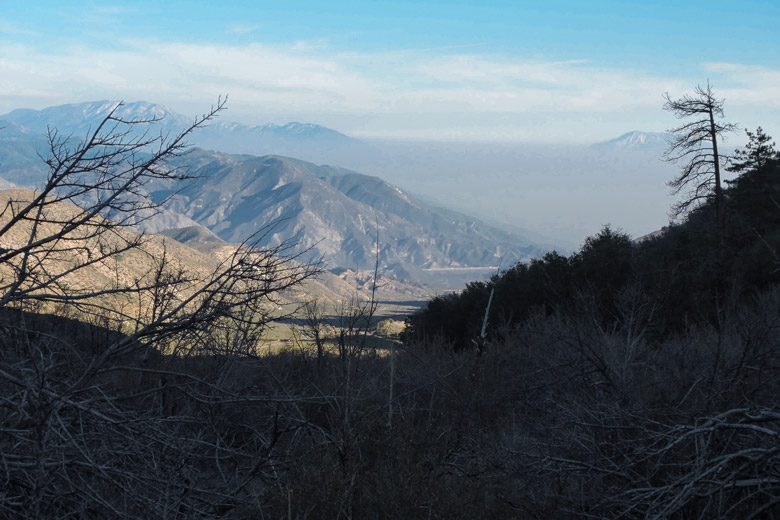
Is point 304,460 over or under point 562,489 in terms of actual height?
over

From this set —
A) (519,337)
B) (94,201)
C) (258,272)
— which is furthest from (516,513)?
(519,337)

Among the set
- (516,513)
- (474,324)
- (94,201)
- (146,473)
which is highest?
(94,201)

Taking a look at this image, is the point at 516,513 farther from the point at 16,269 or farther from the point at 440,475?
the point at 16,269

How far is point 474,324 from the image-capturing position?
37.4 metres

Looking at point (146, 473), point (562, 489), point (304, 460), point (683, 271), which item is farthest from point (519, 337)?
point (146, 473)

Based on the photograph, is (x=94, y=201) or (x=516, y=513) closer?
(x=94, y=201)

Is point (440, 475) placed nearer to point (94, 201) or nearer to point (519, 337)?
point (94, 201)

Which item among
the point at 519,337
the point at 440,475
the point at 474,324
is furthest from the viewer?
the point at 474,324

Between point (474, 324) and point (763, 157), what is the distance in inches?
799

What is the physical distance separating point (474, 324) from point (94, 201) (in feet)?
109

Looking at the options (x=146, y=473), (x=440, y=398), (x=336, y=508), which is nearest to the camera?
(x=146, y=473)

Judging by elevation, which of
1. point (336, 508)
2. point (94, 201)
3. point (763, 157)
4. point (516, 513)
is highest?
point (763, 157)

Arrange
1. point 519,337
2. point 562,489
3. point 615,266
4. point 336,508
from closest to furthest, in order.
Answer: point 336,508, point 562,489, point 519,337, point 615,266

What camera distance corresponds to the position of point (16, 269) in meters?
5.07
